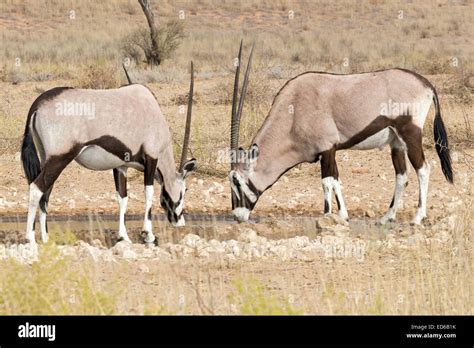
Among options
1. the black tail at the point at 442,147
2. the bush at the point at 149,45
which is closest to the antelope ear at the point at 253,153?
the black tail at the point at 442,147

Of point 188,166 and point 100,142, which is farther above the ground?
point 100,142

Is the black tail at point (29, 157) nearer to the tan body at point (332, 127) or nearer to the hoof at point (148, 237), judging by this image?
the hoof at point (148, 237)

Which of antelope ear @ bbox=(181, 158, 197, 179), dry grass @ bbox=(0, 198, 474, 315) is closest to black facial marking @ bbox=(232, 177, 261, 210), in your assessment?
antelope ear @ bbox=(181, 158, 197, 179)

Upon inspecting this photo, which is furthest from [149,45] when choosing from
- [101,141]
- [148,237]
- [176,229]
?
[101,141]

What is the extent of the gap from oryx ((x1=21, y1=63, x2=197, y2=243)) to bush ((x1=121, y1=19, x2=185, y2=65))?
15546 millimetres

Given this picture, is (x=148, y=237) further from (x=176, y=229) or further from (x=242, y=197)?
(x=242, y=197)

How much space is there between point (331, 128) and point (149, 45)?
52.9ft

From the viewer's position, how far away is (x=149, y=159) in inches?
347

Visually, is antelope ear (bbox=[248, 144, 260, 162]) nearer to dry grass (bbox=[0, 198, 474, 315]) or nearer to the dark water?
the dark water

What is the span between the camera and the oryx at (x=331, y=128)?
30.9ft

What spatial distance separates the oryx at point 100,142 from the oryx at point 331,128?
700mm

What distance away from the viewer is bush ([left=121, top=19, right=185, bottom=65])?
24.8 m

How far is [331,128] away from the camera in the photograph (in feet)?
30.8
